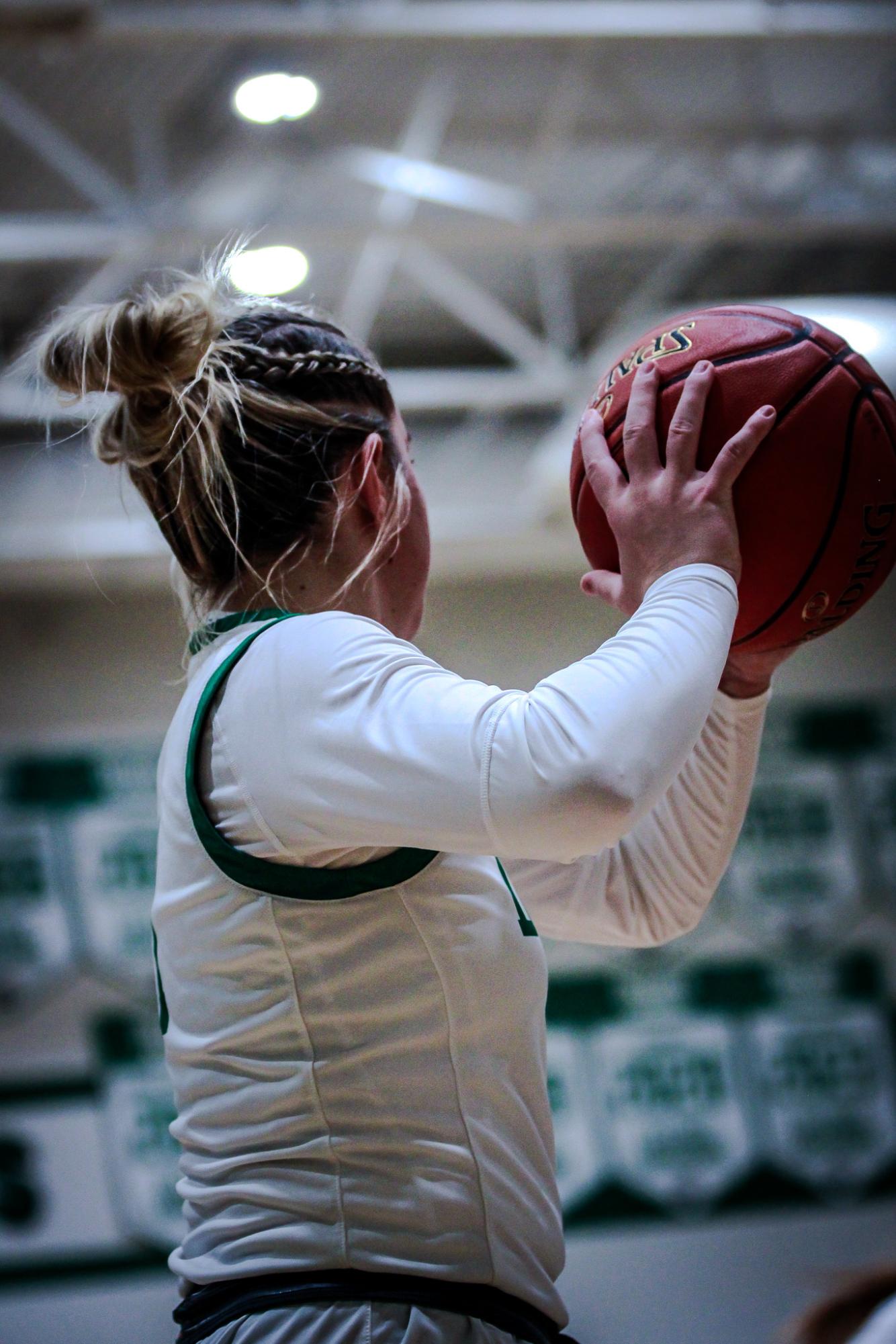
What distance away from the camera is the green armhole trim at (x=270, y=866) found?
3.52ft

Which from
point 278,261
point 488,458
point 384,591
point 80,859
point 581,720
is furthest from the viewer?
point 488,458

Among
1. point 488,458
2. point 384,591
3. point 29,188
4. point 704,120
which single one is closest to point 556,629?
point 488,458

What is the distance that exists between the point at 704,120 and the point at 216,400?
4630 mm

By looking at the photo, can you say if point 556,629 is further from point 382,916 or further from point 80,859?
point 382,916

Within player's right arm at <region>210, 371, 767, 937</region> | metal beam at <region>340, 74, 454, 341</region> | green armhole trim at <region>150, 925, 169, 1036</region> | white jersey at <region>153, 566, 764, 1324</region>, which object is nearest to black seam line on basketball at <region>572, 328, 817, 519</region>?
player's right arm at <region>210, 371, 767, 937</region>

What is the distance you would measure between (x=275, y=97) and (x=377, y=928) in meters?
3.41

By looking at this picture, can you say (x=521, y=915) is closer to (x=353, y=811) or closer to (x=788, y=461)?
(x=353, y=811)

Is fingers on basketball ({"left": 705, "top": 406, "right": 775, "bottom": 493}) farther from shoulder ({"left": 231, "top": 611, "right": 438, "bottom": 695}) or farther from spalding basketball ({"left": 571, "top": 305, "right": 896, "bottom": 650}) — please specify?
shoulder ({"left": 231, "top": 611, "right": 438, "bottom": 695})

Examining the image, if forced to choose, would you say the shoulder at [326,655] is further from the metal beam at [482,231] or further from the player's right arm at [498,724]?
the metal beam at [482,231]

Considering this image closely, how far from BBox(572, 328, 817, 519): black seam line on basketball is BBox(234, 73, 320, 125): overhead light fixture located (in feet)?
9.51

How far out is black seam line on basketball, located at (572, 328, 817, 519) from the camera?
1.24 meters

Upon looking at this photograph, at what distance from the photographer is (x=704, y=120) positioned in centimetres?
521

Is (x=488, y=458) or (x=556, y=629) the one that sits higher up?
(x=488, y=458)

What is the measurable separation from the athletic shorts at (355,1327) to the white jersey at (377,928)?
3cm
